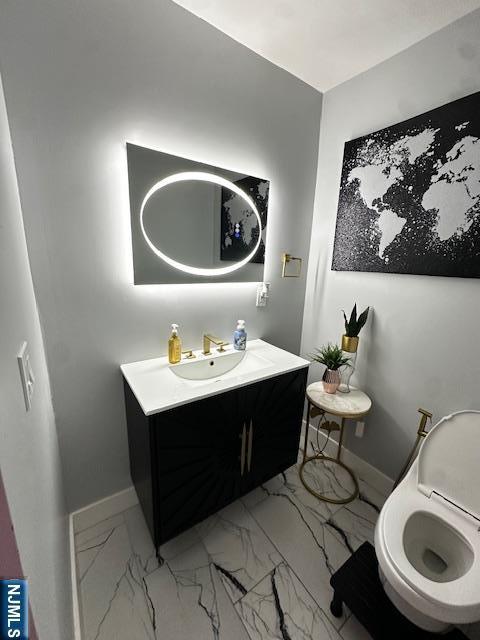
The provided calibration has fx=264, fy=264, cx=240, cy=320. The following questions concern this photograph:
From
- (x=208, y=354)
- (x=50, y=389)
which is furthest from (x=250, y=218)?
(x=50, y=389)

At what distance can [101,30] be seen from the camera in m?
1.00

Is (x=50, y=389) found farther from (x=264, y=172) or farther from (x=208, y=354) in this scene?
(x=264, y=172)

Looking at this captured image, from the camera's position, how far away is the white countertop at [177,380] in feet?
3.38

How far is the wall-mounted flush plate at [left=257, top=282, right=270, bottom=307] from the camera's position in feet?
5.49

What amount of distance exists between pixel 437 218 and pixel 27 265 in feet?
5.78

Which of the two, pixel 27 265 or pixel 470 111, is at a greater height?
pixel 470 111

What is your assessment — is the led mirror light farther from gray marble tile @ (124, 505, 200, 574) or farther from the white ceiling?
gray marble tile @ (124, 505, 200, 574)

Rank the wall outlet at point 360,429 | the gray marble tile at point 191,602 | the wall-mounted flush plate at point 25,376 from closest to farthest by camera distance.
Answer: the wall-mounted flush plate at point 25,376, the gray marble tile at point 191,602, the wall outlet at point 360,429

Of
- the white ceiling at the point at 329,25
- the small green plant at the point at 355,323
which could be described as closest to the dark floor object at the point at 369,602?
the small green plant at the point at 355,323

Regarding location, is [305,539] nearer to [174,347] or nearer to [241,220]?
[174,347]

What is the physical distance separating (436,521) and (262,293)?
1327mm

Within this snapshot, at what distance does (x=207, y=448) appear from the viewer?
1.16m

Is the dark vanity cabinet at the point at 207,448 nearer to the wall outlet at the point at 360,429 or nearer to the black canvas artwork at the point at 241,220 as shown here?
the wall outlet at the point at 360,429

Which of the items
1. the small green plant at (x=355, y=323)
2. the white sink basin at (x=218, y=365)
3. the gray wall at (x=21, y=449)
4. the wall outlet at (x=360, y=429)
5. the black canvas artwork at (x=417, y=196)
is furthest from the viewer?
the wall outlet at (x=360, y=429)
